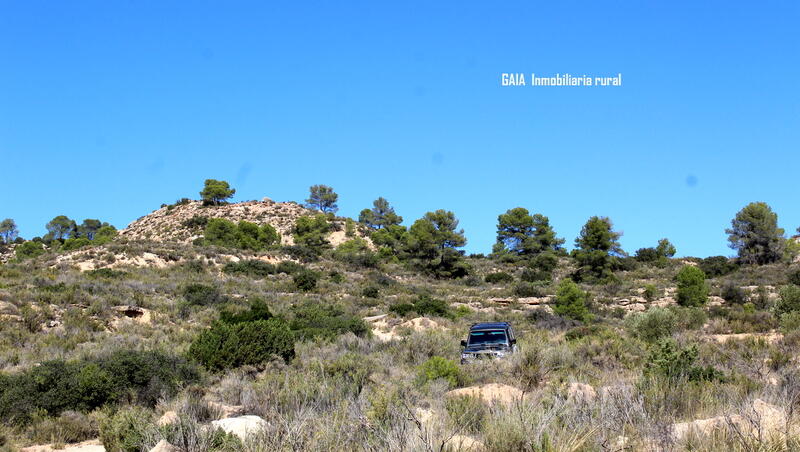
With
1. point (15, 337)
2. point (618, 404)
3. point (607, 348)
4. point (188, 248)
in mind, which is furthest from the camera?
point (188, 248)

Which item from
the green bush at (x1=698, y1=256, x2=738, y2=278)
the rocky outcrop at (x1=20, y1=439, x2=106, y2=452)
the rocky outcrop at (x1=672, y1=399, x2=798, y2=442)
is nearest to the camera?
the rocky outcrop at (x1=672, y1=399, x2=798, y2=442)

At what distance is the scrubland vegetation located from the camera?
6098 mm

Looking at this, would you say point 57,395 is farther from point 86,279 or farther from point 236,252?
point 236,252

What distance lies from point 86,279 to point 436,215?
35485 mm

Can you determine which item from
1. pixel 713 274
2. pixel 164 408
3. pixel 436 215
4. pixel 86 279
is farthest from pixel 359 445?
pixel 436 215

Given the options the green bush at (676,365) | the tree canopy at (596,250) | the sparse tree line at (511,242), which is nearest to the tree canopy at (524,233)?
the sparse tree line at (511,242)

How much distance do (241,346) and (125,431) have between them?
751 cm

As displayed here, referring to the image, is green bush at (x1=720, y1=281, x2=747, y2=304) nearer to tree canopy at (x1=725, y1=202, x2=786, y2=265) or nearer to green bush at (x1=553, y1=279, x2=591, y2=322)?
green bush at (x1=553, y1=279, x2=591, y2=322)

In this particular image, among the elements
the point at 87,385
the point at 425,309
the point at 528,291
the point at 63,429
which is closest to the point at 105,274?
the point at 425,309

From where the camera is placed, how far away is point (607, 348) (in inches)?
611

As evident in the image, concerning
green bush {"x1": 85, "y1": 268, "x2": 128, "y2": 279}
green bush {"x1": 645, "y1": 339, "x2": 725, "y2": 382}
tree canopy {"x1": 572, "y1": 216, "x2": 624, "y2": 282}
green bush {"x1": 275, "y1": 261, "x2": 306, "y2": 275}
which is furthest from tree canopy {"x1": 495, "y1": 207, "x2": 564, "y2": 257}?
green bush {"x1": 645, "y1": 339, "x2": 725, "y2": 382}

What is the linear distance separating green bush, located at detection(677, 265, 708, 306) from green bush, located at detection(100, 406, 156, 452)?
101 ft

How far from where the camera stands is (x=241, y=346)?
50.7ft

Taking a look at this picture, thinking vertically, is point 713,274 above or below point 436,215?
below
